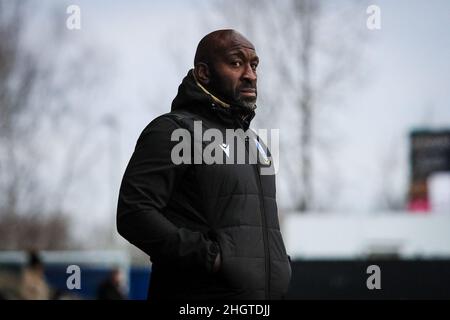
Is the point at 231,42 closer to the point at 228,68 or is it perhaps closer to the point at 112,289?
the point at 228,68

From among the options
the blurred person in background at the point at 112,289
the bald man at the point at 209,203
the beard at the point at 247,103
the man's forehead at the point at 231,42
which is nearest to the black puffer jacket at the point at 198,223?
the bald man at the point at 209,203

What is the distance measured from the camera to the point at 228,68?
3.28 m

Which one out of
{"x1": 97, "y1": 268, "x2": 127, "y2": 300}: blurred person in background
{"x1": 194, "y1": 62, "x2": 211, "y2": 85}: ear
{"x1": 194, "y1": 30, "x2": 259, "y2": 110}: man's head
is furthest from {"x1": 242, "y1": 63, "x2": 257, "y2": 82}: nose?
{"x1": 97, "y1": 268, "x2": 127, "y2": 300}: blurred person in background

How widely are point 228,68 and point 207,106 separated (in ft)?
0.47

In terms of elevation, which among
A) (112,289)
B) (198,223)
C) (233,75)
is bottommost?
(112,289)

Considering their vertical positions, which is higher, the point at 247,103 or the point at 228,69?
the point at 228,69

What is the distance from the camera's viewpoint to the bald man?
121 inches

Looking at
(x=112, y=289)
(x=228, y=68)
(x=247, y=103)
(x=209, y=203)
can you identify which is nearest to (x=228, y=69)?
(x=228, y=68)

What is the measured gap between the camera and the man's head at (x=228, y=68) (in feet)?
10.7

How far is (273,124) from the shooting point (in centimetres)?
2475

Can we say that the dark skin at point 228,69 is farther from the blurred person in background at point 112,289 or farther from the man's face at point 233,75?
the blurred person in background at point 112,289
